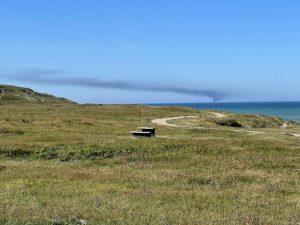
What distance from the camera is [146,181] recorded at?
874 inches

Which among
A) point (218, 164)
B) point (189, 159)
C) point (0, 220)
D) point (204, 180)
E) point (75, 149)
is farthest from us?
point (75, 149)

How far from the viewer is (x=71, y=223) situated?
13.6 metres

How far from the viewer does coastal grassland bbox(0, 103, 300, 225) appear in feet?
49.1

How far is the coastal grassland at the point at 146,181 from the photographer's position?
49.1 feet

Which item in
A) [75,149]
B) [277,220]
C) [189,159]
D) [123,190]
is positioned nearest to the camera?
[277,220]

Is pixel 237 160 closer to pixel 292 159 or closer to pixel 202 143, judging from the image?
pixel 292 159

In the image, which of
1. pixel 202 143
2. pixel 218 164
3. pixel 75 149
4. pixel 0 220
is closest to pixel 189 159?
pixel 218 164

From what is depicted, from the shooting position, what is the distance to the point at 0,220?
13.5m

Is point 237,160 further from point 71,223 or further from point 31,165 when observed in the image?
point 71,223

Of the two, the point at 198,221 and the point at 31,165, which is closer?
the point at 198,221

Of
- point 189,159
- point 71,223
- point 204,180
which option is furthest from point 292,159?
point 71,223

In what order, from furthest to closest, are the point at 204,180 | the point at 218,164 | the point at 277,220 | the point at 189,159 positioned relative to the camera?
1. the point at 189,159
2. the point at 218,164
3. the point at 204,180
4. the point at 277,220

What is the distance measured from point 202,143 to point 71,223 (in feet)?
73.4

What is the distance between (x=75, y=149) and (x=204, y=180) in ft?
41.4
